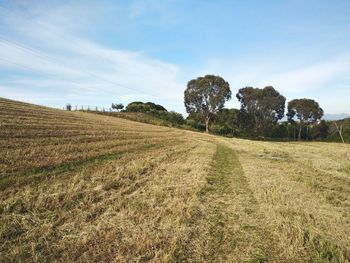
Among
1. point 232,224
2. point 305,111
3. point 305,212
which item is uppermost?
point 305,111

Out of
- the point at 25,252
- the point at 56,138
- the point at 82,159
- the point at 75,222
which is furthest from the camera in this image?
the point at 56,138

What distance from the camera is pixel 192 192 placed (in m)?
10.5

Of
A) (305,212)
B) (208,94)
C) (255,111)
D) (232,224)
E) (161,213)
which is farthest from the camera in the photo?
(255,111)

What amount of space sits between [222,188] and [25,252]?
297 inches

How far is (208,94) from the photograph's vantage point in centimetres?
7706

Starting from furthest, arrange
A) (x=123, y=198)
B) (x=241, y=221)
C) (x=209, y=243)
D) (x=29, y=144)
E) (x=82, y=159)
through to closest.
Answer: (x=29, y=144) < (x=82, y=159) < (x=123, y=198) < (x=241, y=221) < (x=209, y=243)

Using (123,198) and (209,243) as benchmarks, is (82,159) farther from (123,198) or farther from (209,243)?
(209,243)

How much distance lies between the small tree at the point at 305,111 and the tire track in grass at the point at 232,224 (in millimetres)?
87385

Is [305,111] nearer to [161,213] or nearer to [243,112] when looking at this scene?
[243,112]

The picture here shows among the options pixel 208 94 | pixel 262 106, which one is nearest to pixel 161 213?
pixel 208 94

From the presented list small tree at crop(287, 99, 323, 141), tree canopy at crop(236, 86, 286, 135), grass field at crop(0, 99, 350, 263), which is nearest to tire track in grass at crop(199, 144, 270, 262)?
grass field at crop(0, 99, 350, 263)

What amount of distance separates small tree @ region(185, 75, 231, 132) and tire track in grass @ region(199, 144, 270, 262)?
64.9 metres

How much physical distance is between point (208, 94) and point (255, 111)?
70.2ft

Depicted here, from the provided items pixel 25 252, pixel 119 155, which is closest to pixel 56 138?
pixel 119 155
